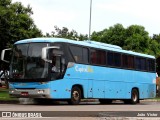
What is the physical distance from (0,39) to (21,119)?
2109cm

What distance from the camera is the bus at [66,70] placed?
22375 millimetres

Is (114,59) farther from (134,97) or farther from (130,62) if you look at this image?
(134,97)

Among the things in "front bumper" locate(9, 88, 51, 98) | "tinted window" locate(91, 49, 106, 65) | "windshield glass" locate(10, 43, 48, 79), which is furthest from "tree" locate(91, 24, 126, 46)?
"front bumper" locate(9, 88, 51, 98)

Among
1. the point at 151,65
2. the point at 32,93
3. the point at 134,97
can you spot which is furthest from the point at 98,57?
the point at 151,65

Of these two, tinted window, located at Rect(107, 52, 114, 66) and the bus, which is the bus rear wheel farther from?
tinted window, located at Rect(107, 52, 114, 66)

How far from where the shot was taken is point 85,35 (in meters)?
59.4

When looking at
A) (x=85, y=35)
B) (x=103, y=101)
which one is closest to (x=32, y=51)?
(x=103, y=101)

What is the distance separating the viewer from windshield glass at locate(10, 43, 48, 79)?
2231 centimetres

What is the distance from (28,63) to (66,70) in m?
1.99

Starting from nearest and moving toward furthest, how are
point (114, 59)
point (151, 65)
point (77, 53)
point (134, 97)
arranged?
point (77, 53) < point (114, 59) < point (134, 97) < point (151, 65)

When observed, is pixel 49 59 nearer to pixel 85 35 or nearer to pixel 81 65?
pixel 81 65

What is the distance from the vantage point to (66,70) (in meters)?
23.2

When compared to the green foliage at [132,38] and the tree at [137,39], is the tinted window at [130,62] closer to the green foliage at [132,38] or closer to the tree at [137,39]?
the green foliage at [132,38]

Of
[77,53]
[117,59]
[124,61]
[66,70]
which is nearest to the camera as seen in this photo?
[66,70]
